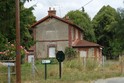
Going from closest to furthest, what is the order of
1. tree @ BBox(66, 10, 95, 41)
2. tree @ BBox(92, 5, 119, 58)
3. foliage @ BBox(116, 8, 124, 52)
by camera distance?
foliage @ BBox(116, 8, 124, 52) < tree @ BBox(66, 10, 95, 41) < tree @ BBox(92, 5, 119, 58)

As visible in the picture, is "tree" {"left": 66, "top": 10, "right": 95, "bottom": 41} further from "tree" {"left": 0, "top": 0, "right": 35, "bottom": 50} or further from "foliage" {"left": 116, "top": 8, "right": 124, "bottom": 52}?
"tree" {"left": 0, "top": 0, "right": 35, "bottom": 50}

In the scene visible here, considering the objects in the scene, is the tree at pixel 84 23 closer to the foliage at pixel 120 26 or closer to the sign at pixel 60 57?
the foliage at pixel 120 26

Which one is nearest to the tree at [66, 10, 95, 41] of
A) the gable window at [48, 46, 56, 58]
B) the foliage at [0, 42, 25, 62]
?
the gable window at [48, 46, 56, 58]

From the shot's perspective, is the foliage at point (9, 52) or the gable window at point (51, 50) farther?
the gable window at point (51, 50)

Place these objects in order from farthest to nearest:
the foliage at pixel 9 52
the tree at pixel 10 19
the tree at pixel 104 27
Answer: the tree at pixel 104 27
the foliage at pixel 9 52
the tree at pixel 10 19

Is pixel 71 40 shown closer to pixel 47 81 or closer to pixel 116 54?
pixel 116 54

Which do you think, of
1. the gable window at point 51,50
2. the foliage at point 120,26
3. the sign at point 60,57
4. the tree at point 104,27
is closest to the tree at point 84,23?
the tree at point 104,27

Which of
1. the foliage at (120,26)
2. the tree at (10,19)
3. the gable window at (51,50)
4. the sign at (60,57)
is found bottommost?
the sign at (60,57)

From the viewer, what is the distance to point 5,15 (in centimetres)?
2777

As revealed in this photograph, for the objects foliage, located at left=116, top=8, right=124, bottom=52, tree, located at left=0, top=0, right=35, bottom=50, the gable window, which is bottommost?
the gable window

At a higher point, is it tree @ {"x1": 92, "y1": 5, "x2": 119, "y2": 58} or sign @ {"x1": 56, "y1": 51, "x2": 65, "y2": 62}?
tree @ {"x1": 92, "y1": 5, "x2": 119, "y2": 58}

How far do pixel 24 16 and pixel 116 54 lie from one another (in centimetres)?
4700

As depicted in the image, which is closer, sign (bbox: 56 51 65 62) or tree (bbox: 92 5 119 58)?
sign (bbox: 56 51 65 62)

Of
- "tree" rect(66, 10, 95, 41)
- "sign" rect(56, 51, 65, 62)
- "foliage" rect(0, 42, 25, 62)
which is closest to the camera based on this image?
"sign" rect(56, 51, 65, 62)
